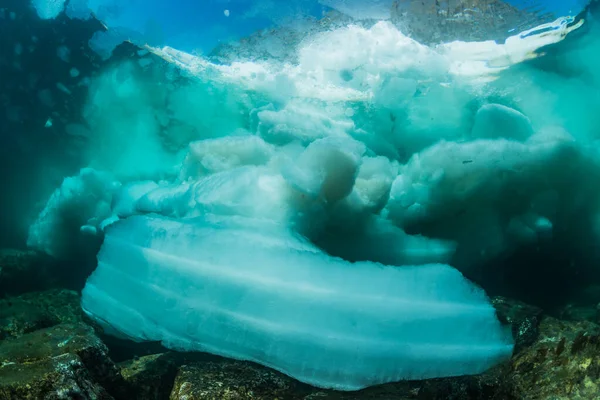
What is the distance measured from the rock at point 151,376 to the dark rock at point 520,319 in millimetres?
4082

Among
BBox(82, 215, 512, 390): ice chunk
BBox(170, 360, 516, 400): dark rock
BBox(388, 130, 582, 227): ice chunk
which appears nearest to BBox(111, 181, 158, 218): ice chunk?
BBox(82, 215, 512, 390): ice chunk

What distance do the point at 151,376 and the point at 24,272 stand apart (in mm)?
8052

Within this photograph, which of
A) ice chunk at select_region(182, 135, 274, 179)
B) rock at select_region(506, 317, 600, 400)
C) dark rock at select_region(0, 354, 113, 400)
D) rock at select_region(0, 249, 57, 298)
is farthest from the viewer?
rock at select_region(0, 249, 57, 298)

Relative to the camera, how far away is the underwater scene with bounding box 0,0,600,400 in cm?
338

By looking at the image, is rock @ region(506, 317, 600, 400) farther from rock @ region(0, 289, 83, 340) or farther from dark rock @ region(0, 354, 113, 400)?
rock @ region(0, 289, 83, 340)

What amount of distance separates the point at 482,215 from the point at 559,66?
3973 mm

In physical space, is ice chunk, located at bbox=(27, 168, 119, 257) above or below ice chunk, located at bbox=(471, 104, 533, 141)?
below

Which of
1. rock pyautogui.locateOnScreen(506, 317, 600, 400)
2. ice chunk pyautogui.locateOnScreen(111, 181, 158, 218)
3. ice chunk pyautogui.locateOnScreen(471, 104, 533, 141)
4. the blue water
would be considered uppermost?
the blue water

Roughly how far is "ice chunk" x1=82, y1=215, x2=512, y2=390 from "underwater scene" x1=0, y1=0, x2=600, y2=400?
2 centimetres

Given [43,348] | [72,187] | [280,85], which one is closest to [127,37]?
[280,85]

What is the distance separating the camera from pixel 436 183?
500cm

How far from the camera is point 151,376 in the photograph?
4.47 meters

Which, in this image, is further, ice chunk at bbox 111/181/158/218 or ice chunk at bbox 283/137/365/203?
ice chunk at bbox 111/181/158/218

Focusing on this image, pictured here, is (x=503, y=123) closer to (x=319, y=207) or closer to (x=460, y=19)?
(x=460, y=19)
